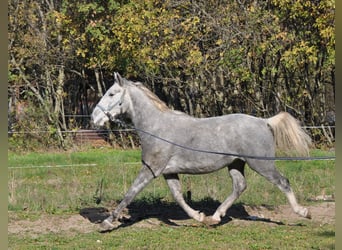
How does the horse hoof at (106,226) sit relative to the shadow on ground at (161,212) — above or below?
above

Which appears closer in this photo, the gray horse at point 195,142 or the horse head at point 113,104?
the gray horse at point 195,142

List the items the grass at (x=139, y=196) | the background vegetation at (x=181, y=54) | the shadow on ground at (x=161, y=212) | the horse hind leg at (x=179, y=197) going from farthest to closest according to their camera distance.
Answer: the background vegetation at (x=181, y=54) < the shadow on ground at (x=161, y=212) < the horse hind leg at (x=179, y=197) < the grass at (x=139, y=196)

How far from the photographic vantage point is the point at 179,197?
9156 millimetres

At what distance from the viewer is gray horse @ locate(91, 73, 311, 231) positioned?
347 inches

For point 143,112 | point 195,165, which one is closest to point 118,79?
point 143,112

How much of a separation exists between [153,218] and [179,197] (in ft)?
2.43

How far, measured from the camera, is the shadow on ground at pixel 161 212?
9.60m

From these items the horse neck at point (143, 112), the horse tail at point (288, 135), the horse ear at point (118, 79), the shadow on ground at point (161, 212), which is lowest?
the shadow on ground at point (161, 212)

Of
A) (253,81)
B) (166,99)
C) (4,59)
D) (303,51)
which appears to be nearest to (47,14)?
(166,99)

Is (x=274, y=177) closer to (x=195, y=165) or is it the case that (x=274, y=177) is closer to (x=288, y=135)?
(x=288, y=135)

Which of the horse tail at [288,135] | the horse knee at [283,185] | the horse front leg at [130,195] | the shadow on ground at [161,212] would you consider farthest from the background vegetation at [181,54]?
the horse front leg at [130,195]

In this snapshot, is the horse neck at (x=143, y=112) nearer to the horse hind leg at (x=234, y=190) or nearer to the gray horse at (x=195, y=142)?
the gray horse at (x=195, y=142)

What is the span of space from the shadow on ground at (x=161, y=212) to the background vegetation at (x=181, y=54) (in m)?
7.76

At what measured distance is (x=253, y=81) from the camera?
63.5 feet
